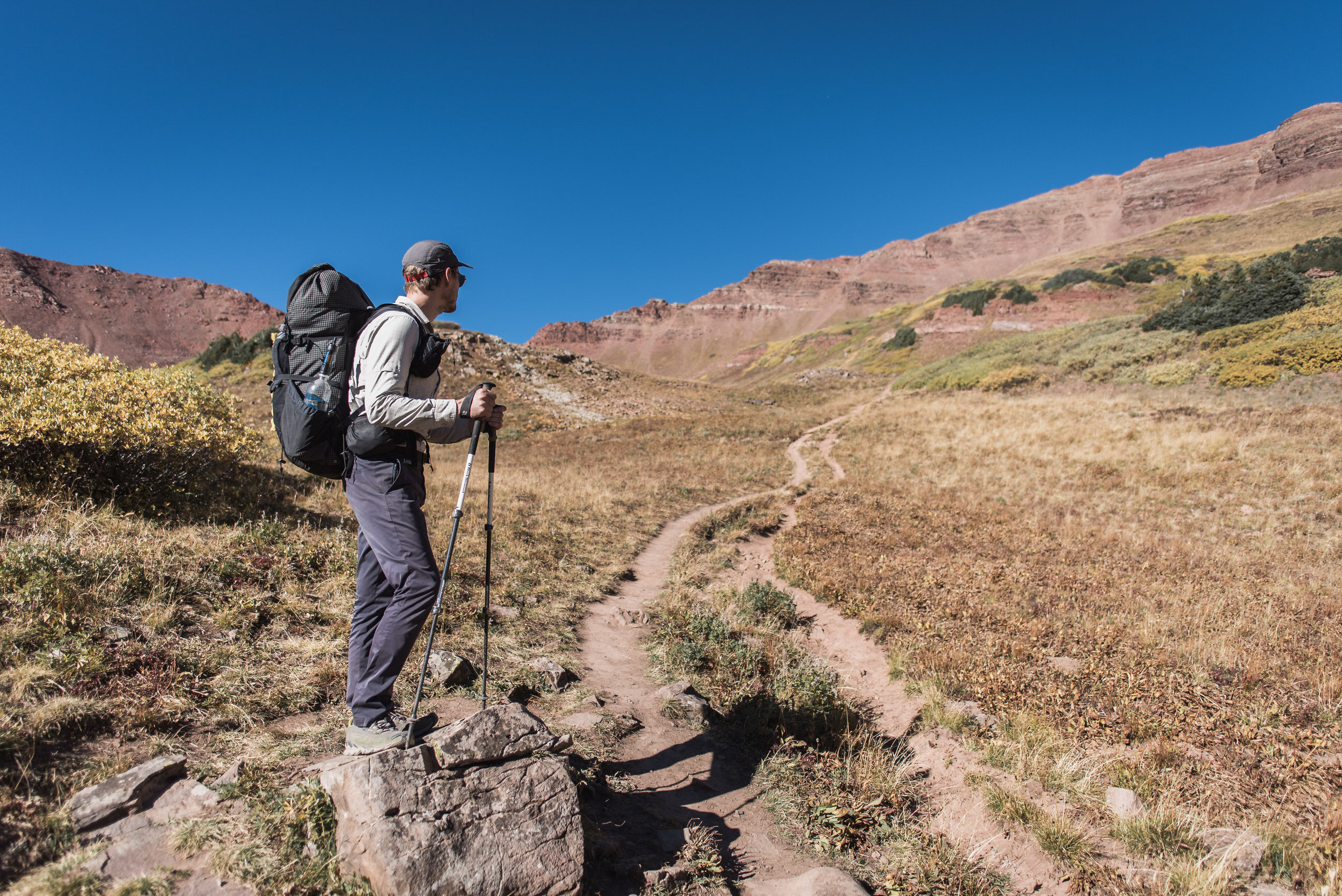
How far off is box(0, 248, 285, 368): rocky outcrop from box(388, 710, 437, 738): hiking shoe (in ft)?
390

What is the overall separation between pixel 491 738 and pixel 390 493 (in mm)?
1488

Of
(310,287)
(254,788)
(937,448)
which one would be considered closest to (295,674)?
(254,788)

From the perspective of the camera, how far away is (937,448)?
2116 centimetres

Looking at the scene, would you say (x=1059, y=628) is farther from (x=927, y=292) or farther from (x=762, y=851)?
(x=927, y=292)

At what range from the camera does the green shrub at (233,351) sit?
164 ft

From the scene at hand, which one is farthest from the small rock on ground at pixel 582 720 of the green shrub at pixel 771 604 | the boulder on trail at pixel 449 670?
the green shrub at pixel 771 604

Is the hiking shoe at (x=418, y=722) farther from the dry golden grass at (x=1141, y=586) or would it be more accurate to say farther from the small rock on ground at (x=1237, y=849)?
the dry golden grass at (x=1141, y=586)

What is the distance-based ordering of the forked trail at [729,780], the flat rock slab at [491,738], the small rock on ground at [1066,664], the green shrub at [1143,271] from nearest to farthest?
the flat rock slab at [491,738] → the forked trail at [729,780] → the small rock on ground at [1066,664] → the green shrub at [1143,271]

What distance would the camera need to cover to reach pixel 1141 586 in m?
8.45

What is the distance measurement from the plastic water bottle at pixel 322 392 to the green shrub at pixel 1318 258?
47353mm

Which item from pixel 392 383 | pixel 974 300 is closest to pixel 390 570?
pixel 392 383

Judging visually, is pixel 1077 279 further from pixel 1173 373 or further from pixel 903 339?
pixel 1173 373

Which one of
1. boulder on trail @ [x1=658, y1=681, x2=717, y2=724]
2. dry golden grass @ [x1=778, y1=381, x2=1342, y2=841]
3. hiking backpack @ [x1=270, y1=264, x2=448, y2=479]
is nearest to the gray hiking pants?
hiking backpack @ [x1=270, y1=264, x2=448, y2=479]

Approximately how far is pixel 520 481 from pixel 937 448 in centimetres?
1505
